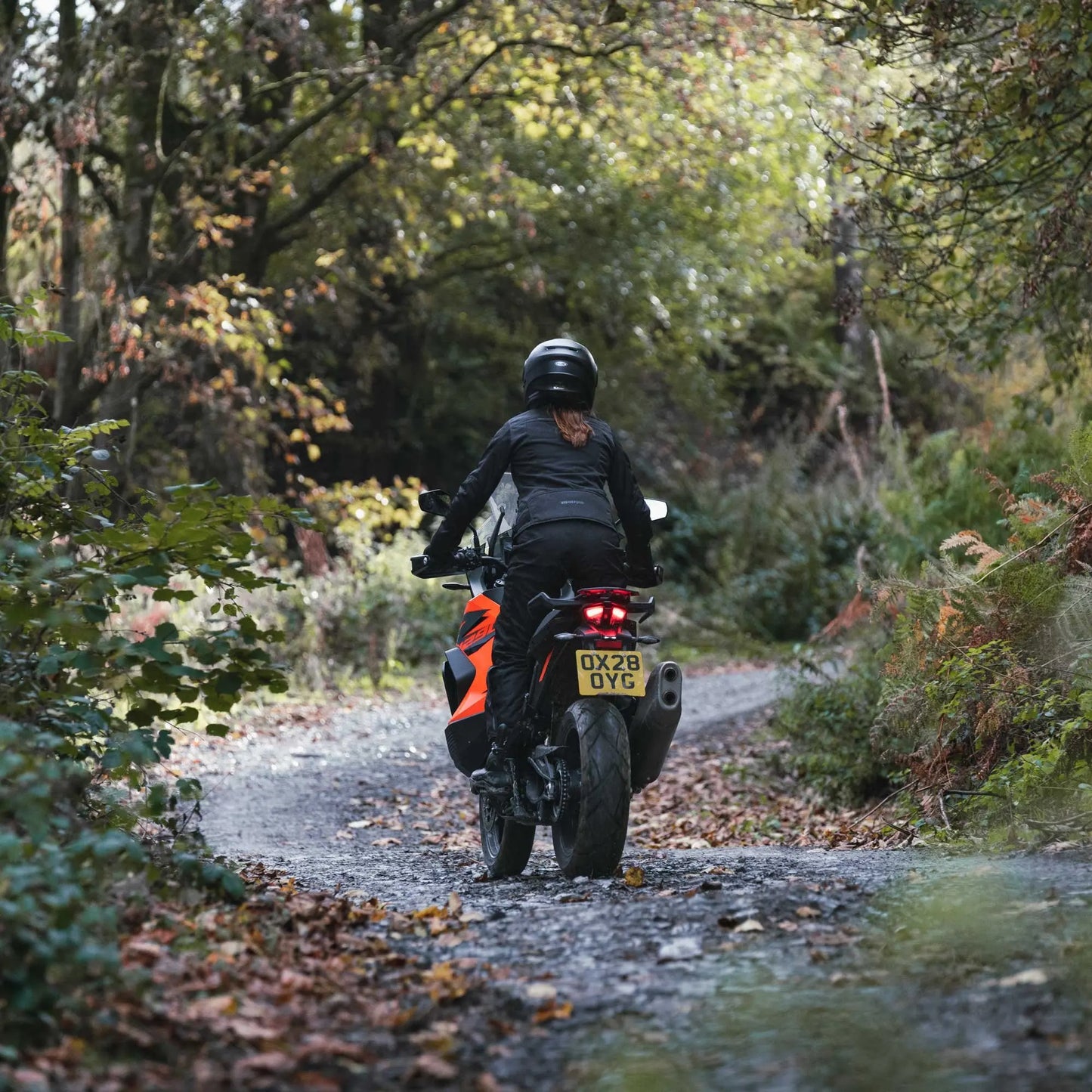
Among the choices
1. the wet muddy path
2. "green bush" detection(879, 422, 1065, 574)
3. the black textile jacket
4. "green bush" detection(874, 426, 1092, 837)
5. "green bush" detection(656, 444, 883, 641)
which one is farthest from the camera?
"green bush" detection(656, 444, 883, 641)

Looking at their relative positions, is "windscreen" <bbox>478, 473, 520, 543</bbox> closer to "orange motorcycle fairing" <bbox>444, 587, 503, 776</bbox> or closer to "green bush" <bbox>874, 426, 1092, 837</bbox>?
"orange motorcycle fairing" <bbox>444, 587, 503, 776</bbox>

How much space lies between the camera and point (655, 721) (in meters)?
5.83

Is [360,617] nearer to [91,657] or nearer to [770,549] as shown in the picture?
[770,549]

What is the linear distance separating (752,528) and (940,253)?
1263 cm

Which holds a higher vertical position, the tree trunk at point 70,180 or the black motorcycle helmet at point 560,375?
the tree trunk at point 70,180

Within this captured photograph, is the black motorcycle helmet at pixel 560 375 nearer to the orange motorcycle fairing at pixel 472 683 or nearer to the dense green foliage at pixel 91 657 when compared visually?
the orange motorcycle fairing at pixel 472 683

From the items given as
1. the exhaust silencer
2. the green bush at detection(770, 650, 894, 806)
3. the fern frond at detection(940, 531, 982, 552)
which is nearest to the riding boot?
the exhaust silencer

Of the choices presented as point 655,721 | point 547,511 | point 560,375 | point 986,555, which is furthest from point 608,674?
point 986,555

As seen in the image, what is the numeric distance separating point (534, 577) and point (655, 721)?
0.73 metres

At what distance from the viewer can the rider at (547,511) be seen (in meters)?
5.86

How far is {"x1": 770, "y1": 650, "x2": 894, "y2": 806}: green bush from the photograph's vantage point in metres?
8.91

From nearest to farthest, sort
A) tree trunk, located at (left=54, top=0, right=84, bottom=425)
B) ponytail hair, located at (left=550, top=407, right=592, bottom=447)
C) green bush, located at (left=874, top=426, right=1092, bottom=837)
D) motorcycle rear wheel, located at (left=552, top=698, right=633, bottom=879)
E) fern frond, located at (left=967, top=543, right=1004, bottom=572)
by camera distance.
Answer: motorcycle rear wheel, located at (left=552, top=698, right=633, bottom=879) < ponytail hair, located at (left=550, top=407, right=592, bottom=447) < green bush, located at (left=874, top=426, right=1092, bottom=837) < fern frond, located at (left=967, top=543, right=1004, bottom=572) < tree trunk, located at (left=54, top=0, right=84, bottom=425)

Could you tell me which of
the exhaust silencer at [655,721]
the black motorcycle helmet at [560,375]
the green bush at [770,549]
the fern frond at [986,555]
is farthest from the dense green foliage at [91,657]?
the green bush at [770,549]

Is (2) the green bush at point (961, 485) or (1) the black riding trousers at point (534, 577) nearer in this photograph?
(1) the black riding trousers at point (534, 577)
